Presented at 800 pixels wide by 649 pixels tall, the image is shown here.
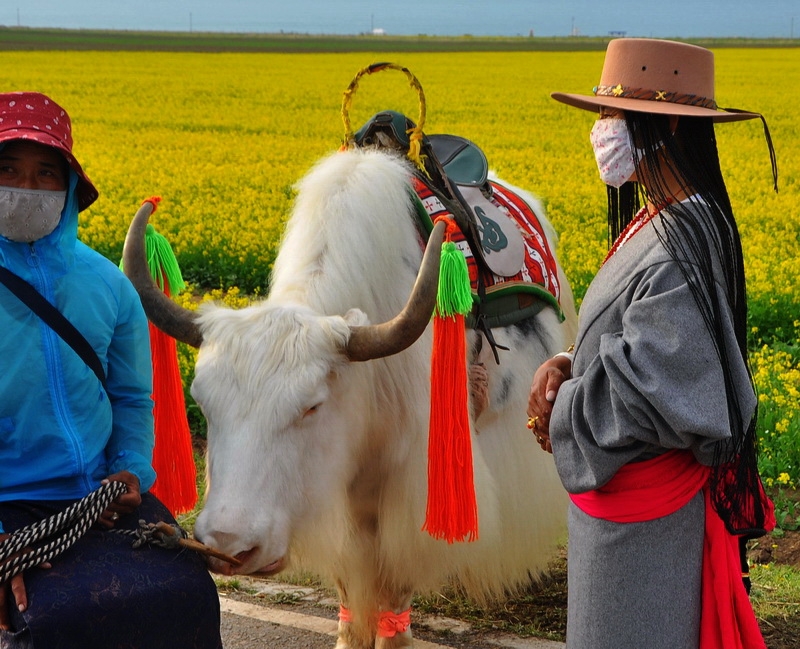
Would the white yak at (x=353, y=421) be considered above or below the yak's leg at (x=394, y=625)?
above

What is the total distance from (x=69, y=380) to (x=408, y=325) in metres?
0.90

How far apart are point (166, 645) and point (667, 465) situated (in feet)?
3.67

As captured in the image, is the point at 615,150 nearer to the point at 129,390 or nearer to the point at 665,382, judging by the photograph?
the point at 665,382

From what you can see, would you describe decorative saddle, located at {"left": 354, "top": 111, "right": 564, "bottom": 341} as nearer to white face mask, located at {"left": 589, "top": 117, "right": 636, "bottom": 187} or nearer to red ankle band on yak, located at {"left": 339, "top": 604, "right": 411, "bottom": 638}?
red ankle band on yak, located at {"left": 339, "top": 604, "right": 411, "bottom": 638}

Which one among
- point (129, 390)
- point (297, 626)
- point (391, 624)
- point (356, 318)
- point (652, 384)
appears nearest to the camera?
point (652, 384)

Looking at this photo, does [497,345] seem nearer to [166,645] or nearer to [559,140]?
[166,645]

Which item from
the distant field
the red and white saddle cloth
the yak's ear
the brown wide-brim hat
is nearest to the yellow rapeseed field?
the red and white saddle cloth

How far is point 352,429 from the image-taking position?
121 inches

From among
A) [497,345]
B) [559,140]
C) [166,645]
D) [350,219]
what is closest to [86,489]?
[166,645]

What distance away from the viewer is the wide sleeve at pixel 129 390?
2.48 meters

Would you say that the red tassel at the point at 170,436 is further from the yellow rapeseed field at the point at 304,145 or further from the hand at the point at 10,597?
the yellow rapeseed field at the point at 304,145

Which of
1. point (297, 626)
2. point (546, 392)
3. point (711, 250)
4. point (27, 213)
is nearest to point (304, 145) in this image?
point (297, 626)

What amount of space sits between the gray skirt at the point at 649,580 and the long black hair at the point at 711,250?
0.11 m

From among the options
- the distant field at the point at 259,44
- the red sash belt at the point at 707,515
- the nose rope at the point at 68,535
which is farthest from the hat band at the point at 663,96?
the distant field at the point at 259,44
